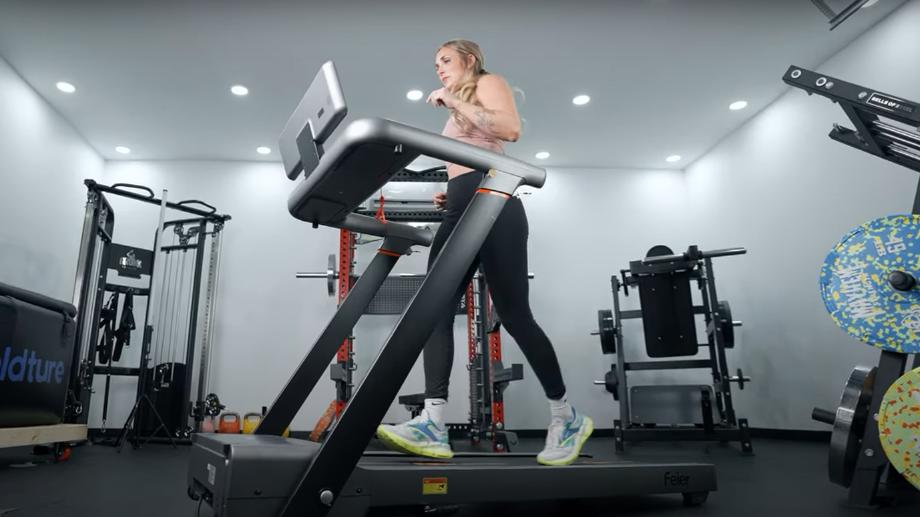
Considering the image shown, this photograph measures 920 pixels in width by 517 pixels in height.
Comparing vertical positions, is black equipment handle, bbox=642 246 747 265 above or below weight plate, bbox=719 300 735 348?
above

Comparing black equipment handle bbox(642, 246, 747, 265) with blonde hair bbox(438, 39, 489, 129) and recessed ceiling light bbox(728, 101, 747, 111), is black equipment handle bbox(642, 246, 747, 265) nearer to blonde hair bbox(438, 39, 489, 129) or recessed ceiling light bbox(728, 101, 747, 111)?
recessed ceiling light bbox(728, 101, 747, 111)

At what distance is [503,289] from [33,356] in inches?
98.4

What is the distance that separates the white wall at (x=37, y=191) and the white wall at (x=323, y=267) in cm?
48

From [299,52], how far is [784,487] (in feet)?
11.5

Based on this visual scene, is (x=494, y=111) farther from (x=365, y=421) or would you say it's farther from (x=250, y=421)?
(x=250, y=421)

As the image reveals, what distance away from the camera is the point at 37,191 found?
12.9 feet

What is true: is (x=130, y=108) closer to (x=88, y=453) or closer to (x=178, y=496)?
(x=88, y=453)

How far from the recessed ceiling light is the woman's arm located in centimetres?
345

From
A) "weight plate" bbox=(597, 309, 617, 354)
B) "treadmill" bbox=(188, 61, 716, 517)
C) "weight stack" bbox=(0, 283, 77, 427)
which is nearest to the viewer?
"treadmill" bbox=(188, 61, 716, 517)

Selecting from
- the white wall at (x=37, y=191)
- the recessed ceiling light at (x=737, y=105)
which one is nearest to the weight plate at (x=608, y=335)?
the recessed ceiling light at (x=737, y=105)

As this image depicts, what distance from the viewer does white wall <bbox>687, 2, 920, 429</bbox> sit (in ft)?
10.6

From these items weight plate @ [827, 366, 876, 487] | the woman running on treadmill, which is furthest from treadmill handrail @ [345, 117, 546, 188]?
weight plate @ [827, 366, 876, 487]

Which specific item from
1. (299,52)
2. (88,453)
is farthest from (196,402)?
(299,52)

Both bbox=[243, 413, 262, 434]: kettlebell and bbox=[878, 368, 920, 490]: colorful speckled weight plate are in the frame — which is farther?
bbox=[243, 413, 262, 434]: kettlebell
